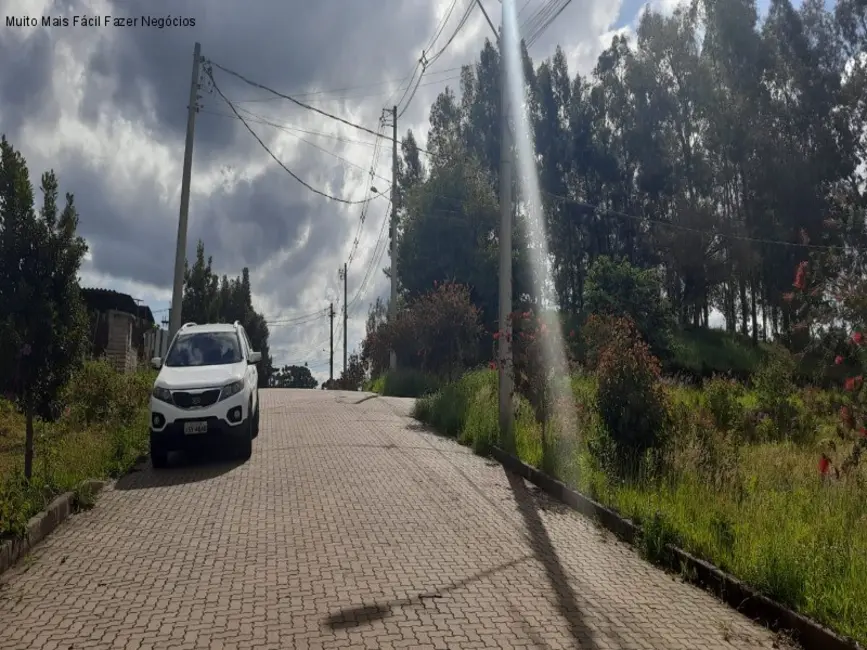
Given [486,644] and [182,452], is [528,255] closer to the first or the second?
[182,452]

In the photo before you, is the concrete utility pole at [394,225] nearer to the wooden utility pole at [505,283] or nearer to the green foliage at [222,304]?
the green foliage at [222,304]

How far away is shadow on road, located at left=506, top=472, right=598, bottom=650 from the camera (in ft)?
16.8

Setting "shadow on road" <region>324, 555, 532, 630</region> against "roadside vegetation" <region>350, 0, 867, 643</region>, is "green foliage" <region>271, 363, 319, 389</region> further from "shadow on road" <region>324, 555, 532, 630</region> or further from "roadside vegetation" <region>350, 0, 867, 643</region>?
"shadow on road" <region>324, 555, 532, 630</region>

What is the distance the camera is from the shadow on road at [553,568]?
5.12 meters

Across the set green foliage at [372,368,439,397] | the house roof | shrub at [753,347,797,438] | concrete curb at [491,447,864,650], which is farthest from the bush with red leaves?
the house roof

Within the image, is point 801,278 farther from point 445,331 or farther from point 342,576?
point 445,331

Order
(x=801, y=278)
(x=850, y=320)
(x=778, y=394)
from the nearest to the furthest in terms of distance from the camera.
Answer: (x=850, y=320)
(x=801, y=278)
(x=778, y=394)

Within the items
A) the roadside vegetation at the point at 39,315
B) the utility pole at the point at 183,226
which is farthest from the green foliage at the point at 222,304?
the roadside vegetation at the point at 39,315

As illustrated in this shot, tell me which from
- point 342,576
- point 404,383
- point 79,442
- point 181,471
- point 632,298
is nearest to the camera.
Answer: point 342,576

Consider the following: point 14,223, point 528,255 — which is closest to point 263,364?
point 528,255

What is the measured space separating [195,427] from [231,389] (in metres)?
0.77

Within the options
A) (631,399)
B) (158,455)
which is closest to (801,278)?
(631,399)

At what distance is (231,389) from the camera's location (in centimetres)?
1142

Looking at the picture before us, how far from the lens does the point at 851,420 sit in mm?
8117
